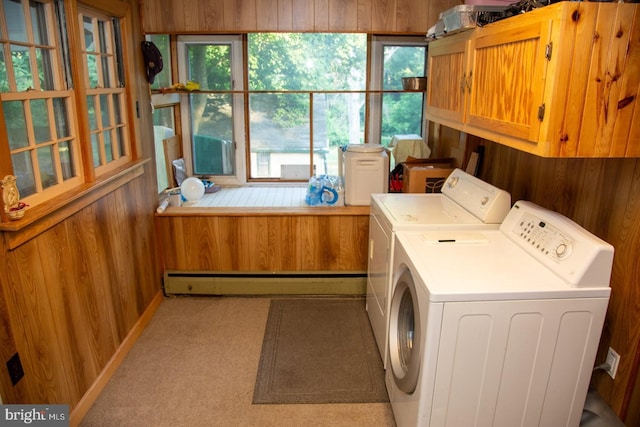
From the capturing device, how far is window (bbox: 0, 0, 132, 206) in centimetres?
186

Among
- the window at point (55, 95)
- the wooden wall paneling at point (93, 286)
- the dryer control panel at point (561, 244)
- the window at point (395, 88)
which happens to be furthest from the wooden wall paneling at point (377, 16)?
the wooden wall paneling at point (93, 286)

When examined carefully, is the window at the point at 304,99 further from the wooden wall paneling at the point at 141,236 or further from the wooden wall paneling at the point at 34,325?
the wooden wall paneling at the point at 34,325

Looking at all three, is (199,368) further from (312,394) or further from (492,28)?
(492,28)

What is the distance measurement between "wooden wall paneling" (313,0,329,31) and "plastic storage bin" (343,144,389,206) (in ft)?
2.82

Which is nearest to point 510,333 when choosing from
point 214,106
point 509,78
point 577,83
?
point 577,83

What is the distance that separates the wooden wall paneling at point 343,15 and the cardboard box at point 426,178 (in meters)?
1.10

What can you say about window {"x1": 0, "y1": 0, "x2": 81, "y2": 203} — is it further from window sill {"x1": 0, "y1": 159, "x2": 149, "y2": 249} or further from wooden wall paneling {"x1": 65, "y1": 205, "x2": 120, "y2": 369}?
wooden wall paneling {"x1": 65, "y1": 205, "x2": 120, "y2": 369}

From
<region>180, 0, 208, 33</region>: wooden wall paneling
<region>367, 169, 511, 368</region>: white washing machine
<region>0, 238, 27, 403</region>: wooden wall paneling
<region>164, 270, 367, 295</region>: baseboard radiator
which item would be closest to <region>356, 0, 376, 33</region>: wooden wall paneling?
<region>180, 0, 208, 33</region>: wooden wall paneling

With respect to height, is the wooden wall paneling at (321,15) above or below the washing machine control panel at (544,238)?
above

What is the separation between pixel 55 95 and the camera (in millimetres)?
2096

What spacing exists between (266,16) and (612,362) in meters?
2.86

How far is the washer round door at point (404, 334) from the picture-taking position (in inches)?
70.1

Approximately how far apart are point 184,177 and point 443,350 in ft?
9.51

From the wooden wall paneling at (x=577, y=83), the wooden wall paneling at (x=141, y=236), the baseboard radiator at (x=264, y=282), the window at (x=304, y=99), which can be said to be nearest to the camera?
the wooden wall paneling at (x=577, y=83)
